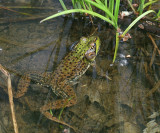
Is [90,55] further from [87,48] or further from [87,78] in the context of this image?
[87,78]

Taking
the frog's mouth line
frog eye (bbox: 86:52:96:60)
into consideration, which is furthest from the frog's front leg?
the frog's mouth line

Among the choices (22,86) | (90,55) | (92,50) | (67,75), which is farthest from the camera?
(92,50)

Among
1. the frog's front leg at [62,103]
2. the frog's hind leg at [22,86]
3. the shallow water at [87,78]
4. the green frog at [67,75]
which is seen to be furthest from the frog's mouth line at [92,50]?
the frog's hind leg at [22,86]

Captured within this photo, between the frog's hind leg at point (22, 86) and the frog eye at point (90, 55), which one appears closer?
the frog's hind leg at point (22, 86)

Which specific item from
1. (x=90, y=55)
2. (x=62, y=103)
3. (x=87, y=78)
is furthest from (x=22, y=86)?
(x=90, y=55)

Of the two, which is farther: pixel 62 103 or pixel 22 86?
pixel 22 86

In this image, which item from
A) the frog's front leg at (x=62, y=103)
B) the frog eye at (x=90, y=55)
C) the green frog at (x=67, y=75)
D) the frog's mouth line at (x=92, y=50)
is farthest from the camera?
the frog's mouth line at (x=92, y=50)

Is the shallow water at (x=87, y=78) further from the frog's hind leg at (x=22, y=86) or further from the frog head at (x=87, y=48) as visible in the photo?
the frog head at (x=87, y=48)
